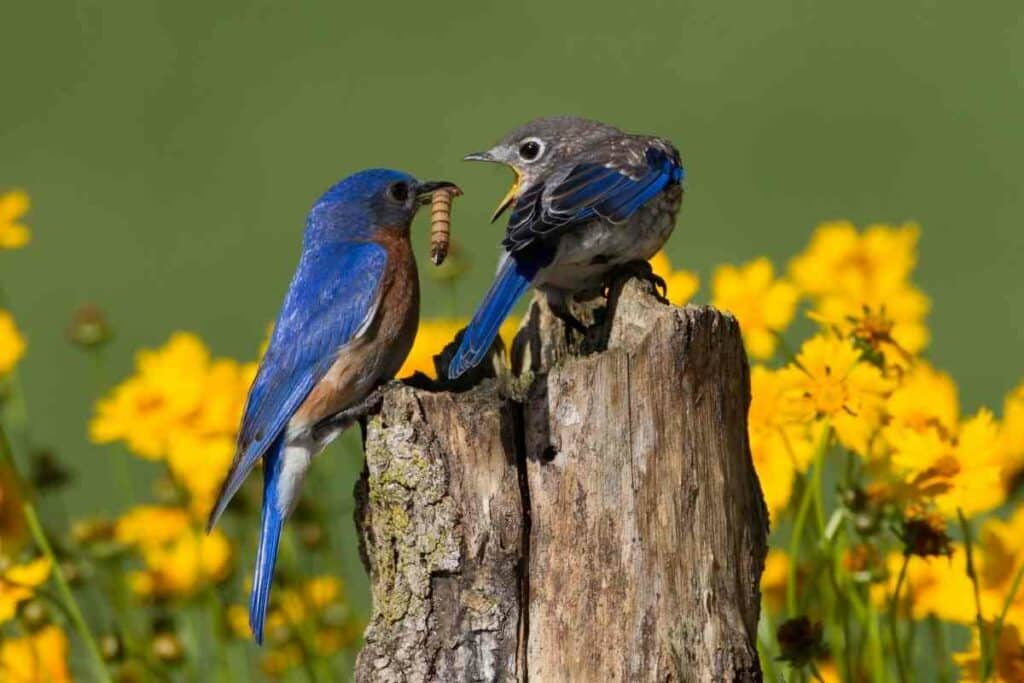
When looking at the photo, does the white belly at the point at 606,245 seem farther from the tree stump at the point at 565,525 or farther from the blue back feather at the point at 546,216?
the tree stump at the point at 565,525

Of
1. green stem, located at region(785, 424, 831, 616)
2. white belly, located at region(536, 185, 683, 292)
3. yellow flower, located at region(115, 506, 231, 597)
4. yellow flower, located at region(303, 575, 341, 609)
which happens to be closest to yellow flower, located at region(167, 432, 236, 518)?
yellow flower, located at region(115, 506, 231, 597)

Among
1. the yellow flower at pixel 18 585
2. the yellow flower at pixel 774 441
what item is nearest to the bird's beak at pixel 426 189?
the yellow flower at pixel 774 441

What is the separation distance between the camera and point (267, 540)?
392 cm

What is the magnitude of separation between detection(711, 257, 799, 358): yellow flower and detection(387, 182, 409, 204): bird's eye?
0.88 m

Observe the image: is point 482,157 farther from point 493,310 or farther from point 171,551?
point 171,551

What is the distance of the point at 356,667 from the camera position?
3.39 m

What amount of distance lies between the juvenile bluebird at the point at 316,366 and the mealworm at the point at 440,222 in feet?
0.29

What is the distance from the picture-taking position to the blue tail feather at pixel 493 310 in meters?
3.49

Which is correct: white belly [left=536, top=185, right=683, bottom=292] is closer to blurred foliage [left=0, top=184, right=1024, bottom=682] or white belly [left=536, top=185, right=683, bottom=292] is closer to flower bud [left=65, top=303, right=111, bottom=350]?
blurred foliage [left=0, top=184, right=1024, bottom=682]

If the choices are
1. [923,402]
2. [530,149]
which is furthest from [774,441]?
[530,149]

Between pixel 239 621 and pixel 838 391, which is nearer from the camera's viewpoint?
pixel 838 391

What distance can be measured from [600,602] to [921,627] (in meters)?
2.47

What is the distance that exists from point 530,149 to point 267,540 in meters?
1.17

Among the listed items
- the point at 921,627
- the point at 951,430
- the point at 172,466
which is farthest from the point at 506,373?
the point at 921,627
